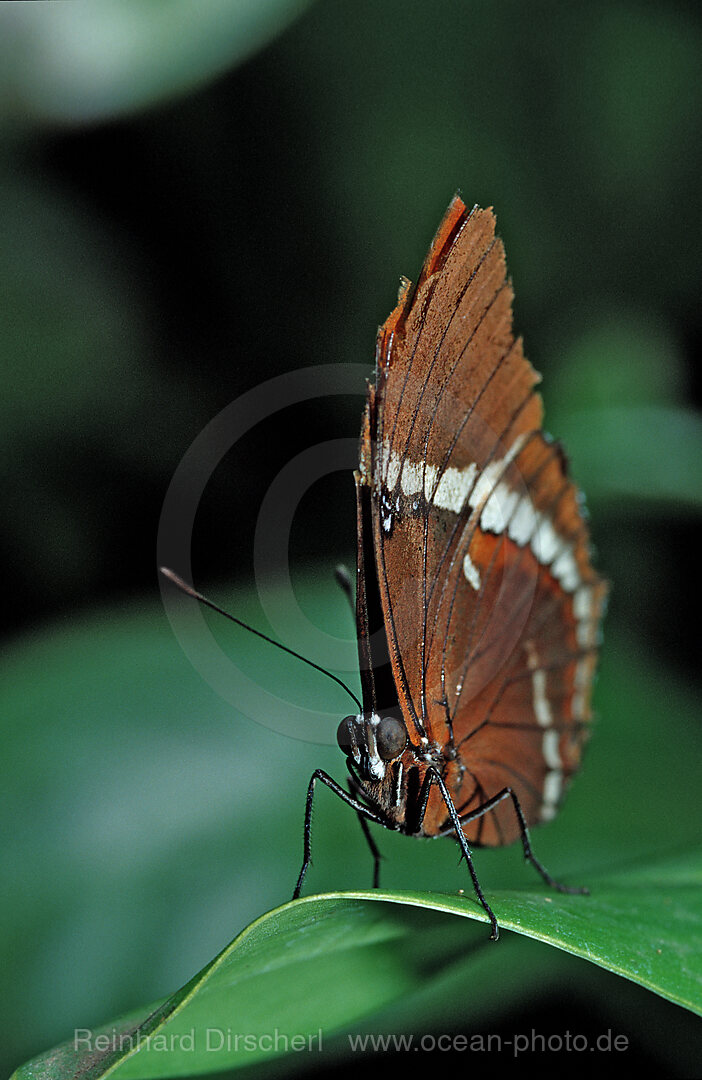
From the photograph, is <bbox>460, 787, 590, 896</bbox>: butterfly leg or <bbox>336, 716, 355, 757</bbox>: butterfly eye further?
<bbox>460, 787, 590, 896</bbox>: butterfly leg

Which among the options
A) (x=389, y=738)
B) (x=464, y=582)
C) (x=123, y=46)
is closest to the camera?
(x=389, y=738)

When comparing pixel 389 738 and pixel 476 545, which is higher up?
pixel 476 545

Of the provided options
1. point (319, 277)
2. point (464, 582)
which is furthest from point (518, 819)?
point (319, 277)

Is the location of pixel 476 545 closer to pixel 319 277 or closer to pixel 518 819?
pixel 518 819

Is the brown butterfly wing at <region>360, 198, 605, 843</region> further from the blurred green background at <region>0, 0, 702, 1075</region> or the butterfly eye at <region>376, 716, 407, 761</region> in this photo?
the blurred green background at <region>0, 0, 702, 1075</region>

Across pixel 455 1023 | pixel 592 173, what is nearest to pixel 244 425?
pixel 592 173

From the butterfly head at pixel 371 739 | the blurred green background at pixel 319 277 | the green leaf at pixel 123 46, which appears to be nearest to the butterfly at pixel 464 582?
the butterfly head at pixel 371 739

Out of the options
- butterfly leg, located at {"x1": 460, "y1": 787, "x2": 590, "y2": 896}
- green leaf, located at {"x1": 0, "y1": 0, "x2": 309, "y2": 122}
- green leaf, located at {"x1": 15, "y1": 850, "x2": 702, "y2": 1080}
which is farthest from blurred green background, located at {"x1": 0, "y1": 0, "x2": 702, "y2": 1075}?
green leaf, located at {"x1": 15, "y1": 850, "x2": 702, "y2": 1080}

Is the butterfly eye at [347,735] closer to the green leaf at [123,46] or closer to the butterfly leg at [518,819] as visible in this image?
the butterfly leg at [518,819]
